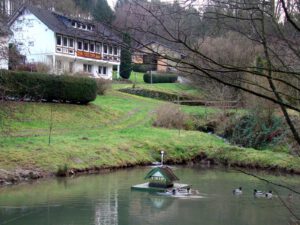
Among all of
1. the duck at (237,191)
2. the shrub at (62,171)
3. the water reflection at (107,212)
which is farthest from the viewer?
the shrub at (62,171)

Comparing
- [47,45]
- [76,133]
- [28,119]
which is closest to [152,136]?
[76,133]

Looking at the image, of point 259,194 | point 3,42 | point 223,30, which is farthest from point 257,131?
point 223,30

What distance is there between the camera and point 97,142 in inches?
960

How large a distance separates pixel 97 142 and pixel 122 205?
9.82 m

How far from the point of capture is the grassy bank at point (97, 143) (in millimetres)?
20531

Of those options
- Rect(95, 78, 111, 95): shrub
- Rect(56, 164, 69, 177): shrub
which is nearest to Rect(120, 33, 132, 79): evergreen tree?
Rect(56, 164, 69, 177): shrub

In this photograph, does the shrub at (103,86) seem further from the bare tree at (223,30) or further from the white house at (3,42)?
the bare tree at (223,30)

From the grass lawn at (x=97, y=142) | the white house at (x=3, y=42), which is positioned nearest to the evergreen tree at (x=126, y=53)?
the white house at (x=3, y=42)

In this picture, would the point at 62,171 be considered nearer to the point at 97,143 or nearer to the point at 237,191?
the point at 97,143

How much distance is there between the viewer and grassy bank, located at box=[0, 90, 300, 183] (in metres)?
20.5

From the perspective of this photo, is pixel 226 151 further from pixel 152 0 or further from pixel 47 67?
pixel 152 0

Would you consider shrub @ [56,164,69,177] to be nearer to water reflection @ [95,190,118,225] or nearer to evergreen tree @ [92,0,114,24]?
water reflection @ [95,190,118,225]

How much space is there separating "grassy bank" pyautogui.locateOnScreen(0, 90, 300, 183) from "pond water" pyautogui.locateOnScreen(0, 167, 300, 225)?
2.12m

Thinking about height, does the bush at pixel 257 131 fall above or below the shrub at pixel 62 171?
above
